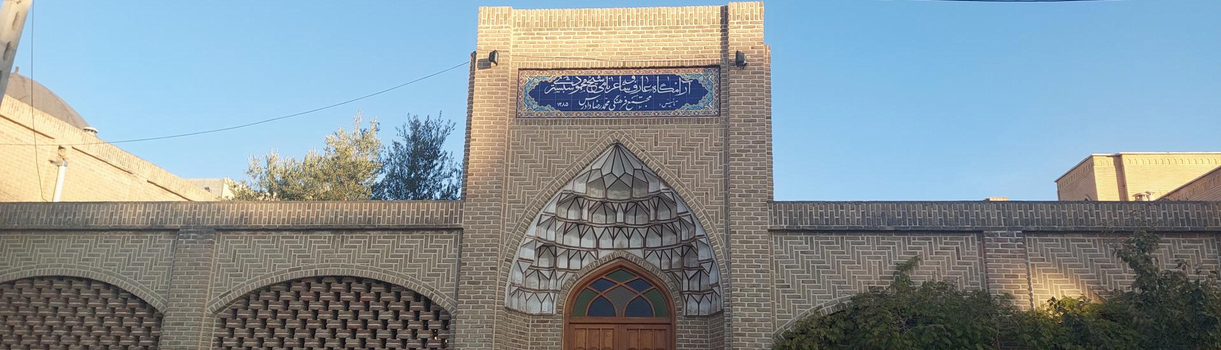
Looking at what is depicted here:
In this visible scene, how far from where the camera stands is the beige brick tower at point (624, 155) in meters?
9.11

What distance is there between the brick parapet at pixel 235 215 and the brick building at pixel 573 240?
0.07 ft

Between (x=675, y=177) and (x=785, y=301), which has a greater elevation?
(x=675, y=177)

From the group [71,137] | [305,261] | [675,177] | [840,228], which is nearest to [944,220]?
[840,228]

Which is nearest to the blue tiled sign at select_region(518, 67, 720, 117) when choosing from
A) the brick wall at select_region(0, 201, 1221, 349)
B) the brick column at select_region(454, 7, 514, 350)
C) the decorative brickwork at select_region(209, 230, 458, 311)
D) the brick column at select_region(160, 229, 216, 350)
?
the brick column at select_region(454, 7, 514, 350)

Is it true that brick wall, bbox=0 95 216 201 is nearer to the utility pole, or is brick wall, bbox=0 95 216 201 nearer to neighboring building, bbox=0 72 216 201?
neighboring building, bbox=0 72 216 201

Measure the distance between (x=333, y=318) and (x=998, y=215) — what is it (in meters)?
6.24

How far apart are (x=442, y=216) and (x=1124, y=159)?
49.5 ft

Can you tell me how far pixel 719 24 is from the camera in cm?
985

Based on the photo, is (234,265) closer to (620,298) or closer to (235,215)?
(235,215)

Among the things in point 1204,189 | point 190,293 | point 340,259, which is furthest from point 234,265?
point 1204,189

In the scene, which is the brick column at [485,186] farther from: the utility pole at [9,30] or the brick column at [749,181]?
the utility pole at [9,30]

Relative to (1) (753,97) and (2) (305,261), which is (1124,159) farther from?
(2) (305,261)

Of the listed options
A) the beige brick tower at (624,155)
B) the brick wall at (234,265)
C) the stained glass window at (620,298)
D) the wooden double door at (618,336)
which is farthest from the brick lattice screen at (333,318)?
the stained glass window at (620,298)

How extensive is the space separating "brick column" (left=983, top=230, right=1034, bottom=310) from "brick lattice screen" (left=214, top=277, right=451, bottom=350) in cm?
496
